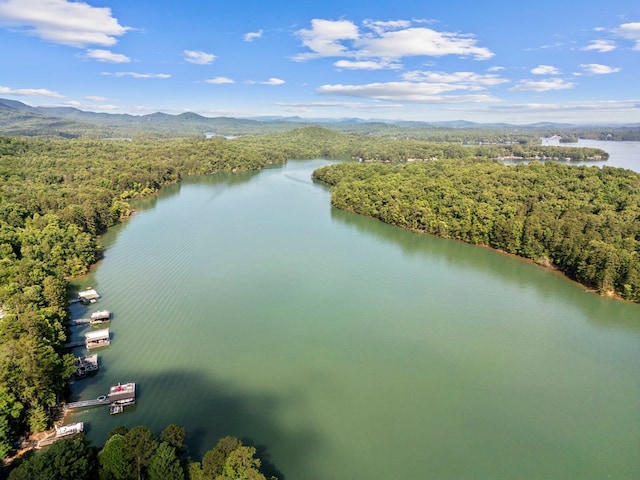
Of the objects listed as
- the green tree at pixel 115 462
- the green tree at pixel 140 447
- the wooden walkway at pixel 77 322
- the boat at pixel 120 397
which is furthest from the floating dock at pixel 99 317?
the green tree at pixel 115 462

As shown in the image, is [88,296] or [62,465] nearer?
[62,465]

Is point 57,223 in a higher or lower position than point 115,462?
higher

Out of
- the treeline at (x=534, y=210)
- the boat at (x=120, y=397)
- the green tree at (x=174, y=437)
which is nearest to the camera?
the green tree at (x=174, y=437)

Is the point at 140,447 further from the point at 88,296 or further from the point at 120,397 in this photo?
the point at 88,296

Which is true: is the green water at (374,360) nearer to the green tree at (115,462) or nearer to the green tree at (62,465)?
the green tree at (115,462)

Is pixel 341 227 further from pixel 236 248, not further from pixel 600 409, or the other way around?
pixel 600 409

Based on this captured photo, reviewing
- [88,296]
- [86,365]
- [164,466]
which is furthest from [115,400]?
[88,296]
